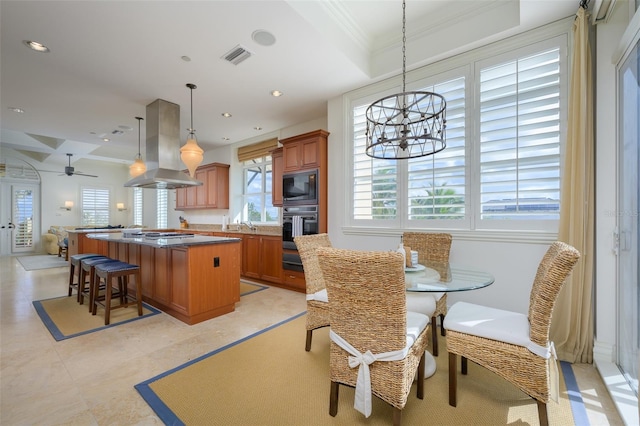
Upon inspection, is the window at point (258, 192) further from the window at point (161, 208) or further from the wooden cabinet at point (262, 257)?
the window at point (161, 208)

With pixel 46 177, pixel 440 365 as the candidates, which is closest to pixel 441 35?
pixel 440 365

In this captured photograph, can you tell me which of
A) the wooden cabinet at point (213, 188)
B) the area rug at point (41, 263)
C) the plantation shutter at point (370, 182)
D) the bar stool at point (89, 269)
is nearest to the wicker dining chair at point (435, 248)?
the plantation shutter at point (370, 182)

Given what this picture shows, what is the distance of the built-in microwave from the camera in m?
4.05

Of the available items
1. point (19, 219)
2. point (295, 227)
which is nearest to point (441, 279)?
point (295, 227)

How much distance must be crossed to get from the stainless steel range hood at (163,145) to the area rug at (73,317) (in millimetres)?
1715

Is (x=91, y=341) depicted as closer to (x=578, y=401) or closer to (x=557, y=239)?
(x=578, y=401)

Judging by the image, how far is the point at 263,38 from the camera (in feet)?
8.47

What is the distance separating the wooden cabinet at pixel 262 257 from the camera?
4.53 meters

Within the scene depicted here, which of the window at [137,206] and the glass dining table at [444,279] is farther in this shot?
the window at [137,206]

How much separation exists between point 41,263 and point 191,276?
6600mm

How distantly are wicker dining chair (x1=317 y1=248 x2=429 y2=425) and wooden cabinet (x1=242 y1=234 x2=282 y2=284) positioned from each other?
3.11 meters

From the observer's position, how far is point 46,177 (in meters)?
8.72

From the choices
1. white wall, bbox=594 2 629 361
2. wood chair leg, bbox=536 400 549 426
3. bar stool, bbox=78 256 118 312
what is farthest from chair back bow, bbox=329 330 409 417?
bar stool, bbox=78 256 118 312

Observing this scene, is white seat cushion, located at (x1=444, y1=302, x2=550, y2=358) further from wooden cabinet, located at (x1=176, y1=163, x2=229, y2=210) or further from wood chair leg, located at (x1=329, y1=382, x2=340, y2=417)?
wooden cabinet, located at (x1=176, y1=163, x2=229, y2=210)
